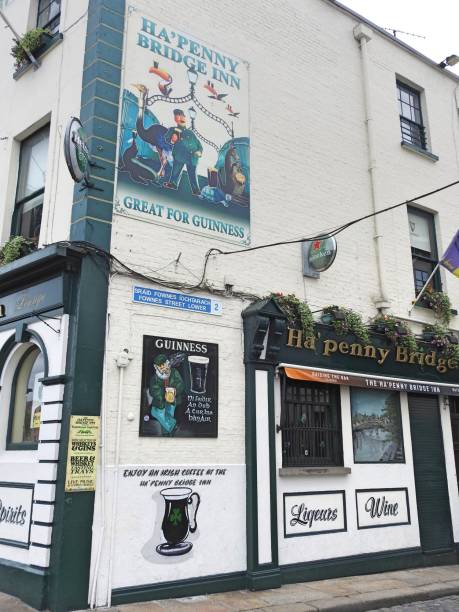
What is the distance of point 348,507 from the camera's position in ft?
31.2

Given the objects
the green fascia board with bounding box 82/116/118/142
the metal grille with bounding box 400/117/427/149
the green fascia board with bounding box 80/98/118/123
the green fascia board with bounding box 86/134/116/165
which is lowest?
the green fascia board with bounding box 86/134/116/165

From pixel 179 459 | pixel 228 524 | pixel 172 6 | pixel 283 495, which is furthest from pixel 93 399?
pixel 172 6

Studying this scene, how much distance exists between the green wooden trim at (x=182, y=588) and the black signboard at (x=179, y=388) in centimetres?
189

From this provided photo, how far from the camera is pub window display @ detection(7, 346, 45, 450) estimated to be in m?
8.27

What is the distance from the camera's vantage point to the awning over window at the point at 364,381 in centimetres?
922

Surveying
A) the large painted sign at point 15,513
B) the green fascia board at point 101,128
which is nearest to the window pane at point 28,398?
the large painted sign at point 15,513

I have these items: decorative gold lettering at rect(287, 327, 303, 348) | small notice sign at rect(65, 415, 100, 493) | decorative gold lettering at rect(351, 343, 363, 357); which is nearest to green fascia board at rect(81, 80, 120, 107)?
decorative gold lettering at rect(287, 327, 303, 348)

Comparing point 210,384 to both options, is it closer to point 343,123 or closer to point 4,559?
point 4,559

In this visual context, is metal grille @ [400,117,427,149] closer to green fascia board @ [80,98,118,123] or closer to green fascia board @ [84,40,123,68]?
green fascia board @ [84,40,123,68]

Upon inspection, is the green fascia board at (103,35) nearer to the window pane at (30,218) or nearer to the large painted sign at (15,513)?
the window pane at (30,218)

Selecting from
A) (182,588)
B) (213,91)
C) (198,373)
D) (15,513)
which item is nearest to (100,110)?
(213,91)

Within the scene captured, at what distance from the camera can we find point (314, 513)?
29.9 feet

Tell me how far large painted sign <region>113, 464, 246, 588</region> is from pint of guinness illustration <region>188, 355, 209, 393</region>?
1.09m

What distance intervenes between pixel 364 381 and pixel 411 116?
7.19m
